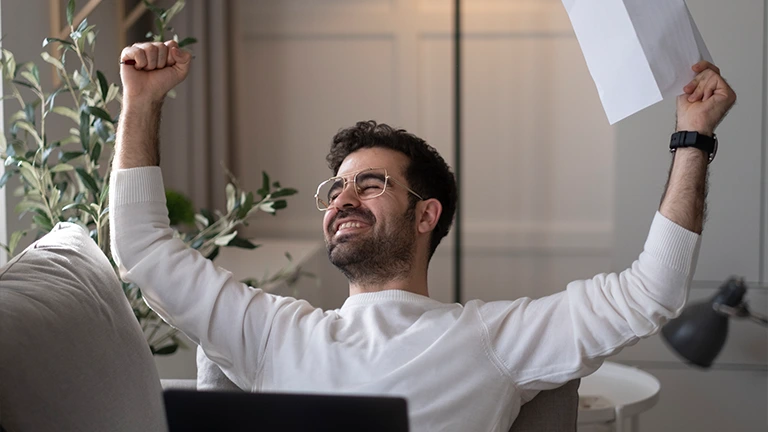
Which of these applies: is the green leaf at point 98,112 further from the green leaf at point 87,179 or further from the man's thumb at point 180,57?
the man's thumb at point 180,57

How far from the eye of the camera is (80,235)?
1455mm

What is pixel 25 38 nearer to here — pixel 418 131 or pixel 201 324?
pixel 201 324

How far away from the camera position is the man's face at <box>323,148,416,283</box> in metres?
1.53

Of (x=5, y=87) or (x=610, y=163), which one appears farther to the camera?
(x=610, y=163)

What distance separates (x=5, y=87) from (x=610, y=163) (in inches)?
80.7

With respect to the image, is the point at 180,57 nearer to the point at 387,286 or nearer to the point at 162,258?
the point at 162,258

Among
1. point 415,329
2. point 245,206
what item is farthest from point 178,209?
point 415,329

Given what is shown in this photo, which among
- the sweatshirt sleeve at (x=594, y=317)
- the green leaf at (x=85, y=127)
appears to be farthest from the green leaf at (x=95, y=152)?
the sweatshirt sleeve at (x=594, y=317)

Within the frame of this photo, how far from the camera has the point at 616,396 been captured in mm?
2119

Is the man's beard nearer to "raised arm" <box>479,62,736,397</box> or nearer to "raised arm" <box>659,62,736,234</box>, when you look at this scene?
"raised arm" <box>479,62,736,397</box>

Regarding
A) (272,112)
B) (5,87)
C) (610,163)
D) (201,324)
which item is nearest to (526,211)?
(610,163)

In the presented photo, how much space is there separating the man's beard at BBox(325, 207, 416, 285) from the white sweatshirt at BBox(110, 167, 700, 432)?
0.26ft

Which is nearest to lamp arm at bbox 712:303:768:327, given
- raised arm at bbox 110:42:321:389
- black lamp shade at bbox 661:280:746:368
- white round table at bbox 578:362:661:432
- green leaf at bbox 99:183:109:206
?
black lamp shade at bbox 661:280:746:368

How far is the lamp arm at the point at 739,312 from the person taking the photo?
2.64m
